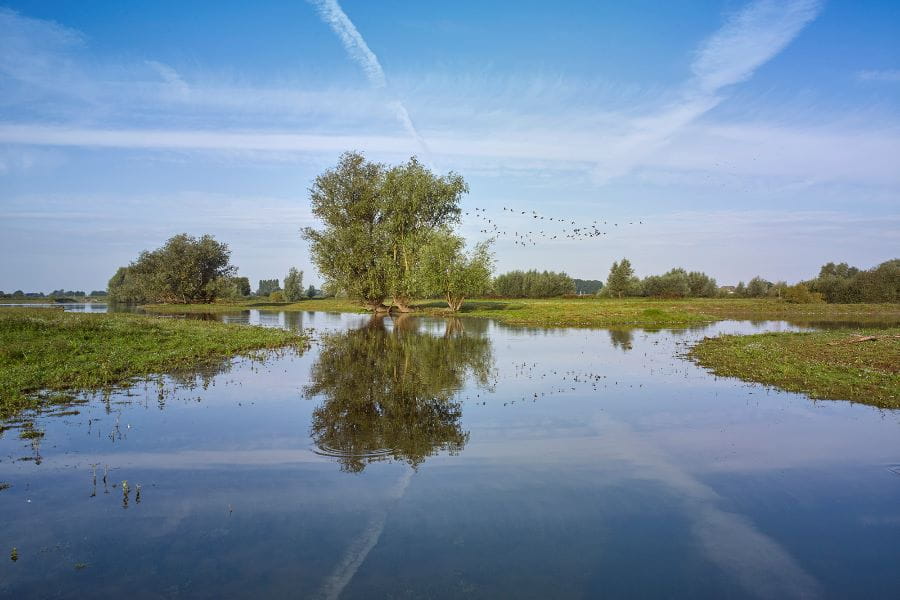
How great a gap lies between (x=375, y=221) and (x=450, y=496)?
64982mm

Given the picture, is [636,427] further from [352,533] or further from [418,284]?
[418,284]

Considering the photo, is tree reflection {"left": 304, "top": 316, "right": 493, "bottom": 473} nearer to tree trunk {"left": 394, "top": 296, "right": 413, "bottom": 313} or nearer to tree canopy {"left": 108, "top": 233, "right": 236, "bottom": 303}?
tree trunk {"left": 394, "top": 296, "right": 413, "bottom": 313}

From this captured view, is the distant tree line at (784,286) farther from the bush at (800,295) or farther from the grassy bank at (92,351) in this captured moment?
the grassy bank at (92,351)

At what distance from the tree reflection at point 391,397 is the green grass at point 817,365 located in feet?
37.0

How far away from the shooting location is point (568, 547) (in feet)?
26.2

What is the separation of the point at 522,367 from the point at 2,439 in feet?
61.2

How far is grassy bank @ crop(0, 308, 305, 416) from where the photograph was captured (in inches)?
725

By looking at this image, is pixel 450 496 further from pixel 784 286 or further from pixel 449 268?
pixel 784 286

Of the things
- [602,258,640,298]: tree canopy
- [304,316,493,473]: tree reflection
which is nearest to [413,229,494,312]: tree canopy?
[304,316,493,473]: tree reflection

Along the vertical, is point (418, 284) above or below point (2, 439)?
above

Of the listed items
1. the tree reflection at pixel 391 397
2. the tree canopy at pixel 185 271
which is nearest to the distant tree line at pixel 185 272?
the tree canopy at pixel 185 271

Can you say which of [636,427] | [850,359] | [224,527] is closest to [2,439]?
[224,527]

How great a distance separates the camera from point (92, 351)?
959 inches

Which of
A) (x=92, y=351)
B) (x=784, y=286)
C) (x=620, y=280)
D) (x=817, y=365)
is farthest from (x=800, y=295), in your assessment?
(x=92, y=351)
